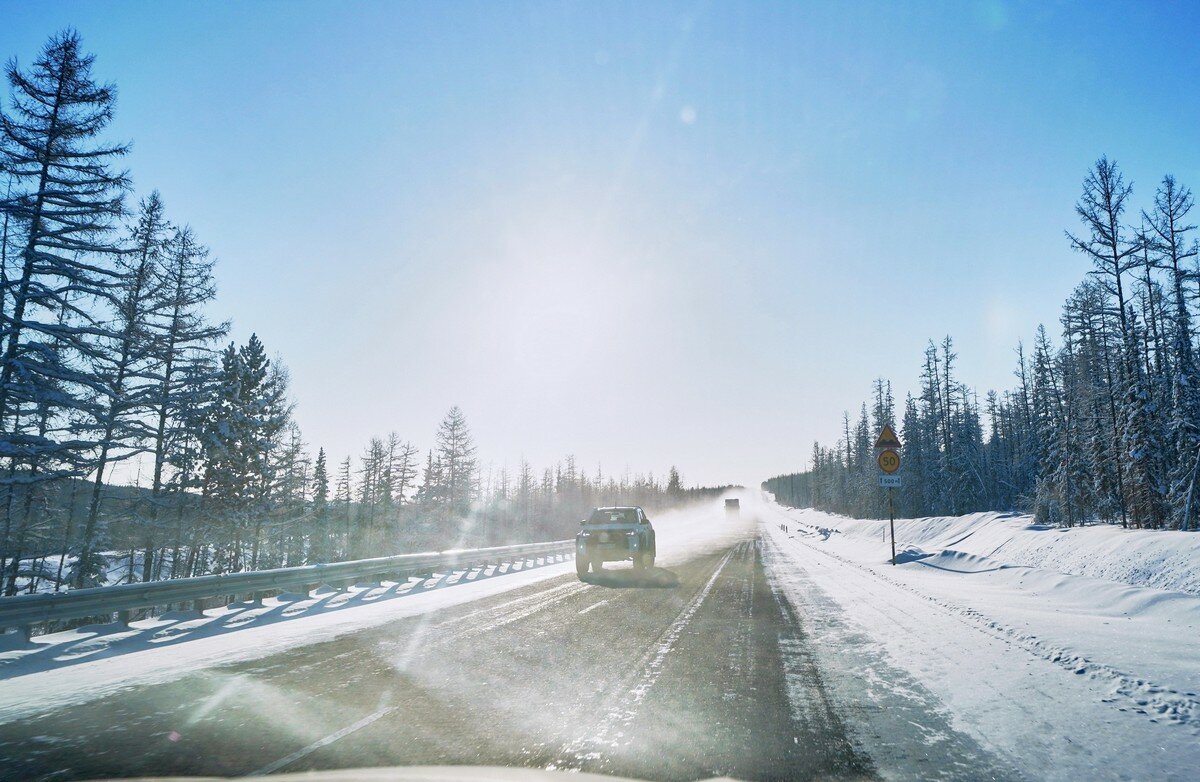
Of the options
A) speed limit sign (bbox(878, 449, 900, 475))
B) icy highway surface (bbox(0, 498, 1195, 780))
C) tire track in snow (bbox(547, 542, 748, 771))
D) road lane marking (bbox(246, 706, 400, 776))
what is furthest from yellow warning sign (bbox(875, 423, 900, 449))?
road lane marking (bbox(246, 706, 400, 776))

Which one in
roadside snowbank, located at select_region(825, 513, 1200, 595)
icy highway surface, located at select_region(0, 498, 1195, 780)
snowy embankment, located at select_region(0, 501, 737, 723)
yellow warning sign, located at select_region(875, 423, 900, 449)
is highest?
yellow warning sign, located at select_region(875, 423, 900, 449)

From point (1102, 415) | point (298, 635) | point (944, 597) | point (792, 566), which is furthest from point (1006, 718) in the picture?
point (1102, 415)

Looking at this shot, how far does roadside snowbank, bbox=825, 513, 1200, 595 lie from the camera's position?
411 inches

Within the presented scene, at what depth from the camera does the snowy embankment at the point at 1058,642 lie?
4.00 metres

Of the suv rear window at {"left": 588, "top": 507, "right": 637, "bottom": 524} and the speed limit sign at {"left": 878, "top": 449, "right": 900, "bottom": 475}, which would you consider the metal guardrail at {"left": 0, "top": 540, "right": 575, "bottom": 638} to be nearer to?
the suv rear window at {"left": 588, "top": 507, "right": 637, "bottom": 524}

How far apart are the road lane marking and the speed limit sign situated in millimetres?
14933

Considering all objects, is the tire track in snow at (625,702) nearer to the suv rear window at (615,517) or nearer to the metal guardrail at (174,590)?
the metal guardrail at (174,590)

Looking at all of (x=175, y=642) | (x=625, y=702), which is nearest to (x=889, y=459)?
(x=625, y=702)

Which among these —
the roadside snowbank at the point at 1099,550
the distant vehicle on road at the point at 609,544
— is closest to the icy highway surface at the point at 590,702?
the roadside snowbank at the point at 1099,550

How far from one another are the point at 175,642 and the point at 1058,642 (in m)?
11.6

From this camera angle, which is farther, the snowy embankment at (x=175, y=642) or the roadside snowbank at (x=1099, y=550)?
the roadside snowbank at (x=1099, y=550)

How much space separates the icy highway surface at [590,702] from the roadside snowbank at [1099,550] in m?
5.61

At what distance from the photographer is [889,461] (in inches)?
635

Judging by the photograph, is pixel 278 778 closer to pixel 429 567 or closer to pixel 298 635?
pixel 298 635
